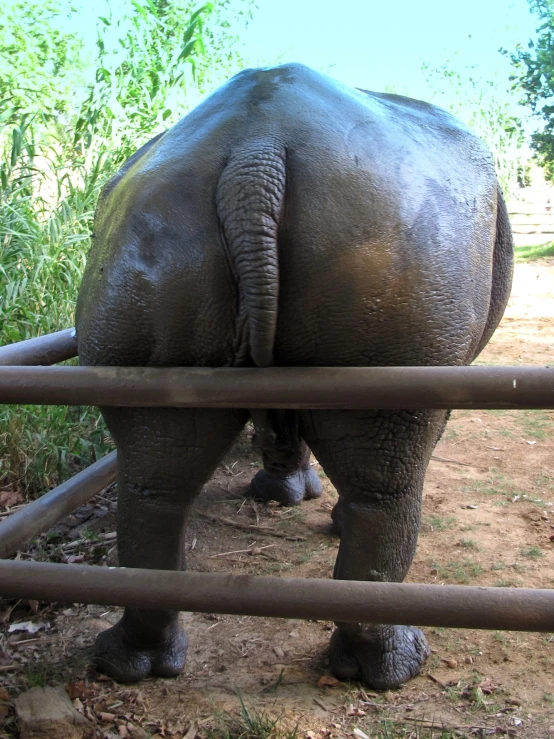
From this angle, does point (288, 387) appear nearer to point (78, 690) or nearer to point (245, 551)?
point (78, 690)

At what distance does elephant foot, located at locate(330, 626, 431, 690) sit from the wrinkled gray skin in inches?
11.1


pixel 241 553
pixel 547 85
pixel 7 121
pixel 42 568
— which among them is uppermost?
pixel 547 85

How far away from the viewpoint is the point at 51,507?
9.78 ft

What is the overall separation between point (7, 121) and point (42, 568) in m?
3.34

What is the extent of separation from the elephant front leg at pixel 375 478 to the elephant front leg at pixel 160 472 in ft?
0.90

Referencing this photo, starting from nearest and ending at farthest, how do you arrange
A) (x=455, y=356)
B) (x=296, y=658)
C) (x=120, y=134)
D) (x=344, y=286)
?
(x=344, y=286)
(x=455, y=356)
(x=296, y=658)
(x=120, y=134)

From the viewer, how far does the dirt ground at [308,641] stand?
2227 millimetres

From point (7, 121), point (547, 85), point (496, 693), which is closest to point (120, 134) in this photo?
point (7, 121)

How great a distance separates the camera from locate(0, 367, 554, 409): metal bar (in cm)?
159

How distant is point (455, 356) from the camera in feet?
6.49

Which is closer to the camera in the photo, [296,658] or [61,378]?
[61,378]

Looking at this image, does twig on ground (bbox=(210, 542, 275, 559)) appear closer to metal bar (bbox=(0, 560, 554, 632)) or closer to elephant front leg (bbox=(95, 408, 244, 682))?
elephant front leg (bbox=(95, 408, 244, 682))

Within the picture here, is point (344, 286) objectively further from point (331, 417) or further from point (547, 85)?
point (547, 85)

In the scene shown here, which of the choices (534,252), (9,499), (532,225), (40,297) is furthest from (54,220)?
(532,225)
